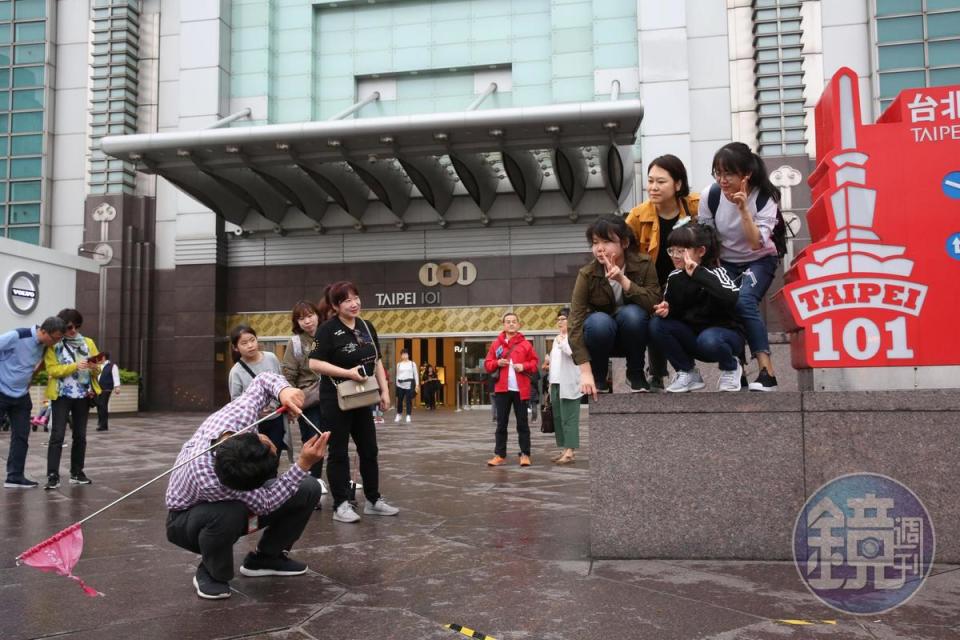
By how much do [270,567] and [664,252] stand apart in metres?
2.89

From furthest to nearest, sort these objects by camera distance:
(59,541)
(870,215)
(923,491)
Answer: (870,215) < (923,491) < (59,541)

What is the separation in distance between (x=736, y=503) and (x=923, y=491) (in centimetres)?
97

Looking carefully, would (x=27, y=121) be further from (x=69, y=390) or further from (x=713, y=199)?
(x=713, y=199)

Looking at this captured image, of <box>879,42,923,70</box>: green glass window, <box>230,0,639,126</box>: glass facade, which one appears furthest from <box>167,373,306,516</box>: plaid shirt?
<box>879,42,923,70</box>: green glass window

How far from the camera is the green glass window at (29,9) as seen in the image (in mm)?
26438

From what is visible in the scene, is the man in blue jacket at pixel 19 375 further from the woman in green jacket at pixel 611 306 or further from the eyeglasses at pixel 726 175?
the eyeglasses at pixel 726 175

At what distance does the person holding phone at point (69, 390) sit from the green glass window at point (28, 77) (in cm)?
2256

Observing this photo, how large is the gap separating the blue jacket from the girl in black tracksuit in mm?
6441

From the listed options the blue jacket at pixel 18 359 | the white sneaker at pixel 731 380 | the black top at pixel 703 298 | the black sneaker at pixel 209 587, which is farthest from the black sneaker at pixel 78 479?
the white sneaker at pixel 731 380

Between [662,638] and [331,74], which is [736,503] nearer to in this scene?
[662,638]

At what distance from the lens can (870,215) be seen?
447cm

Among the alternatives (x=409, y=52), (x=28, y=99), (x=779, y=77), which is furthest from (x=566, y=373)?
(x=28, y=99)

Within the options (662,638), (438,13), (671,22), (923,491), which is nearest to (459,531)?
(662,638)

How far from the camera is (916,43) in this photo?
21594 mm
